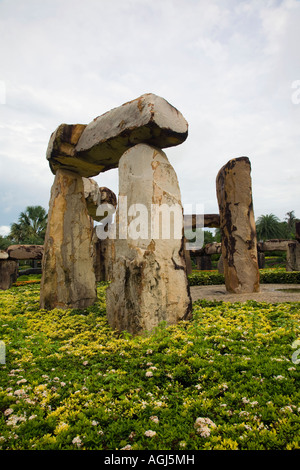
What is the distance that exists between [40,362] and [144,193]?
2730mm

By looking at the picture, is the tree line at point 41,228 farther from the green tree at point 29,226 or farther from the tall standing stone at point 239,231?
the tall standing stone at point 239,231

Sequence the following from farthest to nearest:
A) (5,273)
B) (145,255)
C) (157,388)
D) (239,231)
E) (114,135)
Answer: (5,273), (239,231), (114,135), (145,255), (157,388)

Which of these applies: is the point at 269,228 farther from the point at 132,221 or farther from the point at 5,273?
the point at 132,221

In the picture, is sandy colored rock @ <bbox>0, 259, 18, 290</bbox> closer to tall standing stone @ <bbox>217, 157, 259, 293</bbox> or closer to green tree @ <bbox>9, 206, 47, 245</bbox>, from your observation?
tall standing stone @ <bbox>217, 157, 259, 293</bbox>

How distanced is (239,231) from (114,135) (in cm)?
456

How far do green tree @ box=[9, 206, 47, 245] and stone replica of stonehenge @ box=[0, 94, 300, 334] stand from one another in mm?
33914

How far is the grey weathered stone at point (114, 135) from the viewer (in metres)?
4.77

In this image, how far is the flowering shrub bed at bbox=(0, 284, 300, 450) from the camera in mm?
2096

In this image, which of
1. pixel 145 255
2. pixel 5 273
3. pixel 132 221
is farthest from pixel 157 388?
pixel 5 273

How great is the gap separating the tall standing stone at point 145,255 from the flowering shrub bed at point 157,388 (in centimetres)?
27

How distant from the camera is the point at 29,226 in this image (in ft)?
135

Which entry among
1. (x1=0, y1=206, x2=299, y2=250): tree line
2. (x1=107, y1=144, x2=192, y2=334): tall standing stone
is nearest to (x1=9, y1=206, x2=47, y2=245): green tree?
(x1=0, y1=206, x2=299, y2=250): tree line

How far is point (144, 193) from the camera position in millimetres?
4707
